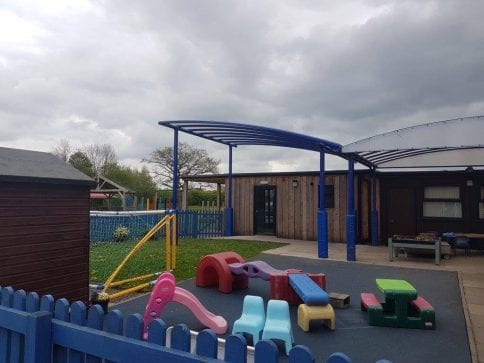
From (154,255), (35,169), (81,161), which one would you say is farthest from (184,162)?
(35,169)

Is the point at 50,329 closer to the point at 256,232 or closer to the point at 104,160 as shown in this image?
the point at 256,232

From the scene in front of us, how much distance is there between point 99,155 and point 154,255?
122 ft

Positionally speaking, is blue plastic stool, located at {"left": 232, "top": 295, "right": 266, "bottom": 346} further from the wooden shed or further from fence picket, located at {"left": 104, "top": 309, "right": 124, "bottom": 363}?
fence picket, located at {"left": 104, "top": 309, "right": 124, "bottom": 363}

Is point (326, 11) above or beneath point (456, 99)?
above

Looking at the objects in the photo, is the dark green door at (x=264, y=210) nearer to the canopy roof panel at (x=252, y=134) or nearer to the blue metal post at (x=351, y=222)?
the canopy roof panel at (x=252, y=134)

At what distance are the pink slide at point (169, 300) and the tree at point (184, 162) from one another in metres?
33.2

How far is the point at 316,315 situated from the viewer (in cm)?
455

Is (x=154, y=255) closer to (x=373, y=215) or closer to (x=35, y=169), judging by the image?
(x=35, y=169)

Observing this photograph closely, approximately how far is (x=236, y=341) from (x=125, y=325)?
64 centimetres

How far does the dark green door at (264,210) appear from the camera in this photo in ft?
52.5

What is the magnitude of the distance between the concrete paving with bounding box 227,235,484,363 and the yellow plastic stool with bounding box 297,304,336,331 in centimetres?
152

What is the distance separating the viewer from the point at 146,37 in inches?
361

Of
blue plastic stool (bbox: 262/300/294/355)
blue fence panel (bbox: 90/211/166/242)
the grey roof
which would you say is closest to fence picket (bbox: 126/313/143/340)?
blue plastic stool (bbox: 262/300/294/355)

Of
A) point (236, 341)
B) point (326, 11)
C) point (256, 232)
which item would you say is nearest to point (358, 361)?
point (236, 341)
